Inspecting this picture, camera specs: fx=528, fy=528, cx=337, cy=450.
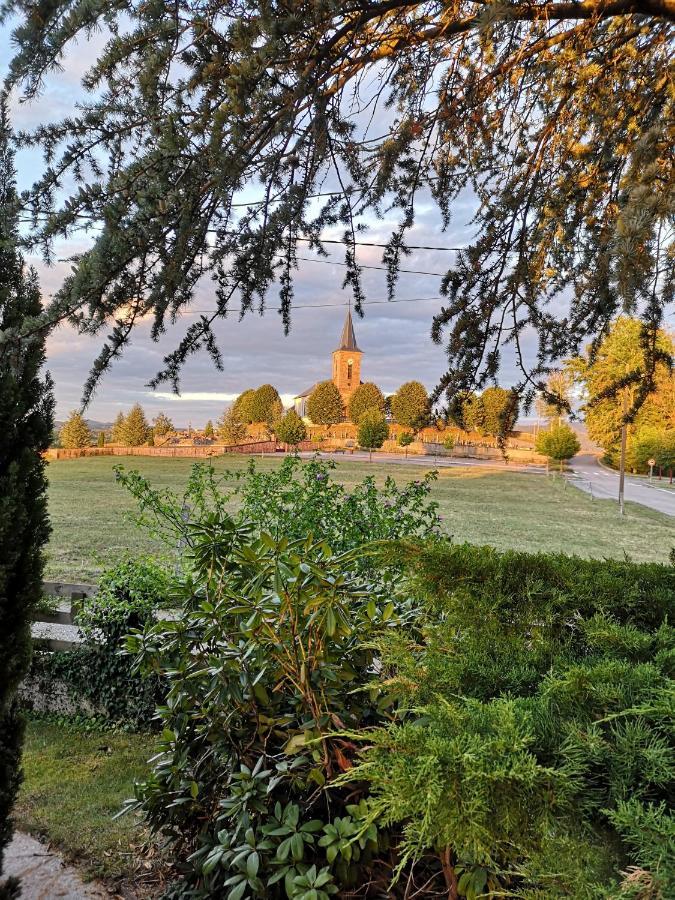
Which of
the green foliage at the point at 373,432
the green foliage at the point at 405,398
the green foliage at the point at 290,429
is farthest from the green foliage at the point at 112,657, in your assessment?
the green foliage at the point at 373,432

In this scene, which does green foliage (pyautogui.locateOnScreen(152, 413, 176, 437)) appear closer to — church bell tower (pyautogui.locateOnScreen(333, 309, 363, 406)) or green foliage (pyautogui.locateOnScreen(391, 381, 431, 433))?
green foliage (pyautogui.locateOnScreen(391, 381, 431, 433))

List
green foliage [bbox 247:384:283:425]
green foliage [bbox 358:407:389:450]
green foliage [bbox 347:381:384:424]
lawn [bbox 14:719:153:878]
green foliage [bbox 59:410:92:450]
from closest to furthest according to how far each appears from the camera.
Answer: lawn [bbox 14:719:153:878] < green foliage [bbox 59:410:92:450] < green foliage [bbox 358:407:389:450] < green foliage [bbox 347:381:384:424] < green foliage [bbox 247:384:283:425]

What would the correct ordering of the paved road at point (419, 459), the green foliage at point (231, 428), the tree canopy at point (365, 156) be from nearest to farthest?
the tree canopy at point (365, 156) → the paved road at point (419, 459) → the green foliage at point (231, 428)

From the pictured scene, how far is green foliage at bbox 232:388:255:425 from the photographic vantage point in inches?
210

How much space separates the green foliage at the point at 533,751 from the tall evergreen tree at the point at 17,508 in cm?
91

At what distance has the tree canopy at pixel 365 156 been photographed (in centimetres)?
91

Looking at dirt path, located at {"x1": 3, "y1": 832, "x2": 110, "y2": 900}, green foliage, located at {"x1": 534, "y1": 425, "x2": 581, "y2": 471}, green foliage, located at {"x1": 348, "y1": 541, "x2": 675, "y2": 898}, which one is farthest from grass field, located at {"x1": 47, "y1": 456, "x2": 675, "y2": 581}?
green foliage, located at {"x1": 348, "y1": 541, "x2": 675, "y2": 898}

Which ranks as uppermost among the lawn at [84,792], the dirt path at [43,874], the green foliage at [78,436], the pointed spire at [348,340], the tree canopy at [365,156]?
the pointed spire at [348,340]

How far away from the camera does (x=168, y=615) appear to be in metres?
2.84

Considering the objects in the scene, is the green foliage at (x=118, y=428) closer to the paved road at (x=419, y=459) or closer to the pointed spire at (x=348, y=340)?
the paved road at (x=419, y=459)

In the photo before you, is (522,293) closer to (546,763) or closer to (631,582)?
(631,582)

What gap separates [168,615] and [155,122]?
2478mm

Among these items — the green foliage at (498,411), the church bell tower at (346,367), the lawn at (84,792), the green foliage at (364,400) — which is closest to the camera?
the lawn at (84,792)

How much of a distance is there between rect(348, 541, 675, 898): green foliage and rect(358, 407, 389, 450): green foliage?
148 inches
